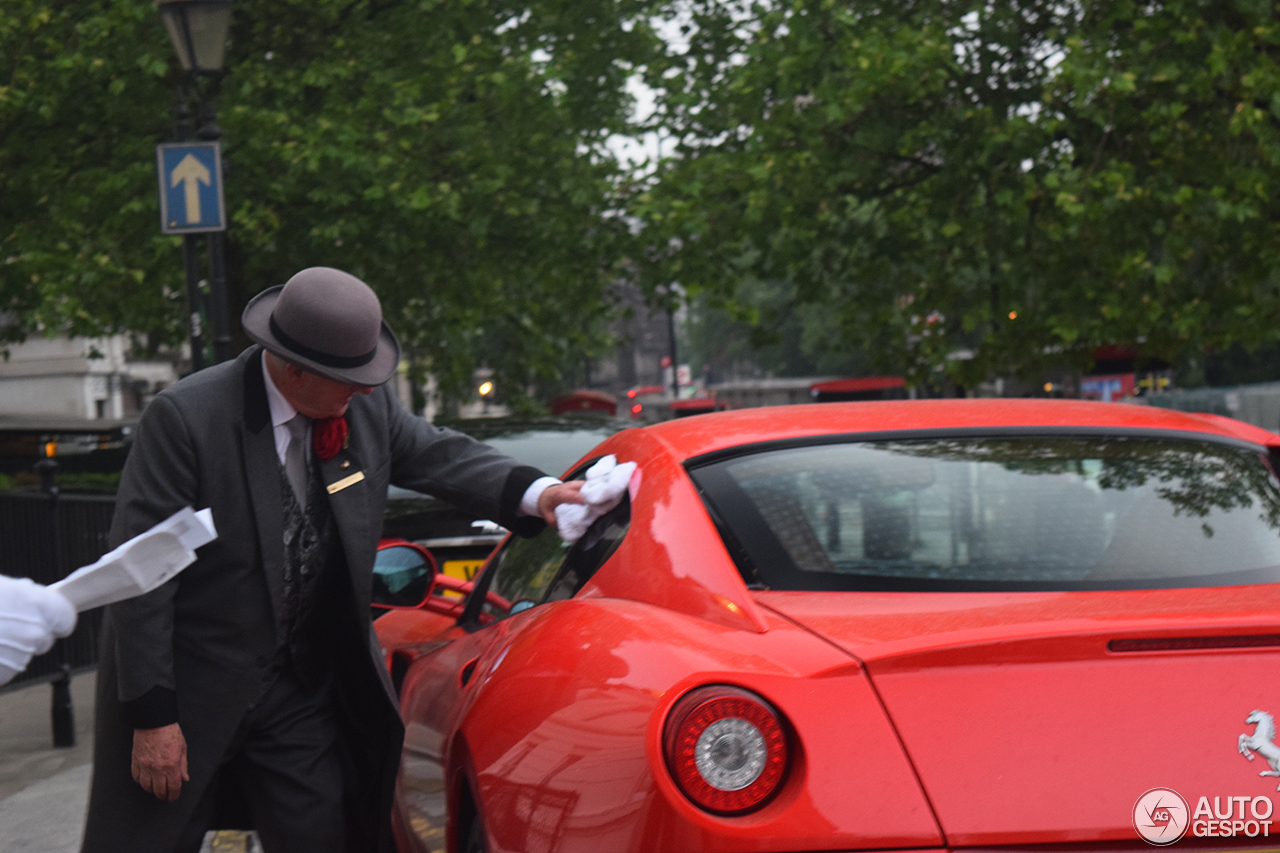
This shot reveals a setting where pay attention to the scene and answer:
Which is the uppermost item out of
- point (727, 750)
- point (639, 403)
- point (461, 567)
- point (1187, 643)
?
point (1187, 643)

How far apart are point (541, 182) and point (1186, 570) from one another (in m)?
13.0

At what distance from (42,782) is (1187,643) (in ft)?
19.6

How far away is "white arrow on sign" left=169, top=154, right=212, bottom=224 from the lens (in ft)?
28.0

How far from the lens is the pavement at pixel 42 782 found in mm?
5504

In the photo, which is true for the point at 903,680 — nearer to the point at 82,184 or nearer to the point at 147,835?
the point at 147,835

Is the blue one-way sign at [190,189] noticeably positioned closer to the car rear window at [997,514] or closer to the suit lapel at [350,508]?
the suit lapel at [350,508]

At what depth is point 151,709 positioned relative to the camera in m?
2.75

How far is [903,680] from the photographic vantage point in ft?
6.35

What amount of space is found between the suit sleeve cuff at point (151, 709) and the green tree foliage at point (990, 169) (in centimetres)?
1055

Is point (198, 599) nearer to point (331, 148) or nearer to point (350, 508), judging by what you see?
point (350, 508)

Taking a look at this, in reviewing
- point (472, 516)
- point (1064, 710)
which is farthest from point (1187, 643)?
point (472, 516)

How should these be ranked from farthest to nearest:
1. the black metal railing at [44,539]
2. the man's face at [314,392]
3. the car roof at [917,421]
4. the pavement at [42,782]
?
the black metal railing at [44,539], the pavement at [42,782], the man's face at [314,392], the car roof at [917,421]

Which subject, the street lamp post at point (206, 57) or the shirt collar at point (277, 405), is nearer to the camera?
the shirt collar at point (277, 405)

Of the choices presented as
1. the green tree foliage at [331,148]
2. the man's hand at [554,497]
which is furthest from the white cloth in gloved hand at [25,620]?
the green tree foliage at [331,148]
